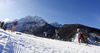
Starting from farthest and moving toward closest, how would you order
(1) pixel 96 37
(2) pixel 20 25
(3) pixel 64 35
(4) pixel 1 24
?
1. (2) pixel 20 25
2. (3) pixel 64 35
3. (1) pixel 96 37
4. (4) pixel 1 24

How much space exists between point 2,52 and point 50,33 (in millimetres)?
66565

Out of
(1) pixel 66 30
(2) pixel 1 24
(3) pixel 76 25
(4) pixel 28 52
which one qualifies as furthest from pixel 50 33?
(4) pixel 28 52

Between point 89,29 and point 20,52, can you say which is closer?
point 20,52

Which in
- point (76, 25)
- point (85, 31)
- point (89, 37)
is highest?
point (76, 25)

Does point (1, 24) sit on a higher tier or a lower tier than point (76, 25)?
lower

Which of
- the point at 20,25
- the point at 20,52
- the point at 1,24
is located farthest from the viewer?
the point at 20,25

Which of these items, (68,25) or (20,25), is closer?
(68,25)

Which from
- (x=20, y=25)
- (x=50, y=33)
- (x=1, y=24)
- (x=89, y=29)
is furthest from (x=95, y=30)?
(x=20, y=25)

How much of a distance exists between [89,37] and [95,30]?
10016 mm

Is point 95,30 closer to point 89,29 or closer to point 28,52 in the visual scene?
point 89,29

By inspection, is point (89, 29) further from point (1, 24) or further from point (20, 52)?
point (20, 52)

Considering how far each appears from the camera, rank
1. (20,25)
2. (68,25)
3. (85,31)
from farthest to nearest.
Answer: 1. (20,25)
2. (68,25)
3. (85,31)

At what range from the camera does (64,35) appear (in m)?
55.3

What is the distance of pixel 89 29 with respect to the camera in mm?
49812
